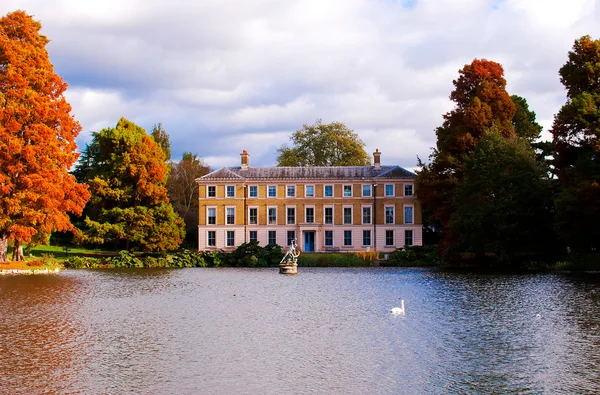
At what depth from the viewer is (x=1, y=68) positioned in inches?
1613

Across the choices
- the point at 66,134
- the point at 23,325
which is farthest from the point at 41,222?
the point at 23,325

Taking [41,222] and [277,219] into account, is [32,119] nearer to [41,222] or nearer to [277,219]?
[41,222]

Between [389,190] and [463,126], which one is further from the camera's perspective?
[389,190]

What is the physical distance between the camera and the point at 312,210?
6688 cm

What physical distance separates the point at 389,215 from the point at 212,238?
1762cm

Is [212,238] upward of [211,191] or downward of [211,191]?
downward

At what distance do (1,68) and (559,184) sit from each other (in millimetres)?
34839

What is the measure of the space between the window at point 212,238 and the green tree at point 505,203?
98.0ft

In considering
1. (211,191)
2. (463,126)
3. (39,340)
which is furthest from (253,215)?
(39,340)

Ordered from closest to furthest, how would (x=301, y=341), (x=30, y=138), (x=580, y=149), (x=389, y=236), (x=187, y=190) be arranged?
(x=301, y=341) → (x=580, y=149) → (x=30, y=138) → (x=389, y=236) → (x=187, y=190)

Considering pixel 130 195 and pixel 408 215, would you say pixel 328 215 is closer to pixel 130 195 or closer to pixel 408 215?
pixel 408 215

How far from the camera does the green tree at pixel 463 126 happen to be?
154 feet

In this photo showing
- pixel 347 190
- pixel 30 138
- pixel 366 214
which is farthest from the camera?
pixel 347 190

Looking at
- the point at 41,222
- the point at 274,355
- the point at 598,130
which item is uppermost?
the point at 598,130
